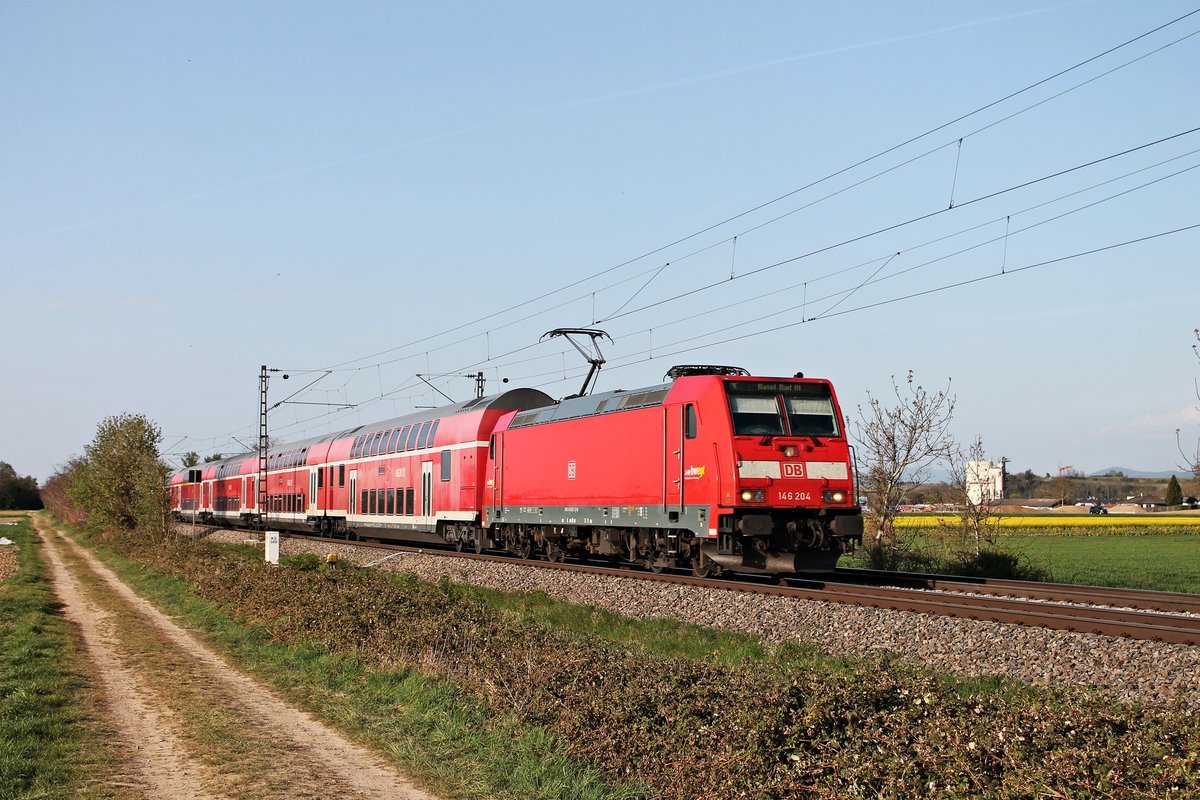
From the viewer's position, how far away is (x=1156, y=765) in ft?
19.5

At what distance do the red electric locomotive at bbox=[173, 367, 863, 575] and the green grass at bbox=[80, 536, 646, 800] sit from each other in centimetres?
853

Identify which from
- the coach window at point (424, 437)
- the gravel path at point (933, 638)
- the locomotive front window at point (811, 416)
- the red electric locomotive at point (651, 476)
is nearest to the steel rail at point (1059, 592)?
the red electric locomotive at point (651, 476)

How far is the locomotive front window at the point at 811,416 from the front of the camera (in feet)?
68.0

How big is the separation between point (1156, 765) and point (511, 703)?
18.7ft

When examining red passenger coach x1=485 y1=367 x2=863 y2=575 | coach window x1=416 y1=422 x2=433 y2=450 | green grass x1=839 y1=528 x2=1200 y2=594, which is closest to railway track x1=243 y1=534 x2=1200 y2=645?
red passenger coach x1=485 y1=367 x2=863 y2=575

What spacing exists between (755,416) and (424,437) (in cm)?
1771

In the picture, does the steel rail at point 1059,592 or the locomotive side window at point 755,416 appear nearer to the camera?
the steel rail at point 1059,592

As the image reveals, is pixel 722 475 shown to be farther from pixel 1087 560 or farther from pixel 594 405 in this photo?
pixel 1087 560

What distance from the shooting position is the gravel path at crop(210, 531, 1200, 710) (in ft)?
37.0

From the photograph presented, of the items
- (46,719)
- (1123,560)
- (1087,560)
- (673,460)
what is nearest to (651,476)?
(673,460)

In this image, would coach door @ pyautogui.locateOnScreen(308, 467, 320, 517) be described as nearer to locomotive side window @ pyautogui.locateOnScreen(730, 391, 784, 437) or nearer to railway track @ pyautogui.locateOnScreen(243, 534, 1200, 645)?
railway track @ pyautogui.locateOnScreen(243, 534, 1200, 645)

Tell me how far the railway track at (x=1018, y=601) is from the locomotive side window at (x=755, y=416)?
281cm

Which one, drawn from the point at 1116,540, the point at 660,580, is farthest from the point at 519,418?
the point at 1116,540

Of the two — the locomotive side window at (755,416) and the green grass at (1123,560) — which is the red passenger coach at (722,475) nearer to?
the locomotive side window at (755,416)
